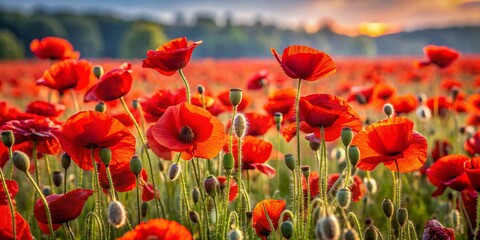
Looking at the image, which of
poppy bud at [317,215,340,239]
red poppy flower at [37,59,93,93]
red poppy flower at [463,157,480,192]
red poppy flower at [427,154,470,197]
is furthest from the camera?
red poppy flower at [37,59,93,93]

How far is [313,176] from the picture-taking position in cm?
236

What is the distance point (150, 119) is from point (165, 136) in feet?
1.91

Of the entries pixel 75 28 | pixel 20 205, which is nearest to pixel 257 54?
pixel 75 28

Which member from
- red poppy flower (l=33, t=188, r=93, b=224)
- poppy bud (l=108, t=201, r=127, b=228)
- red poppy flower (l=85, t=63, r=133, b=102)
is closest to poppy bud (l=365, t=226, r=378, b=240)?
poppy bud (l=108, t=201, r=127, b=228)

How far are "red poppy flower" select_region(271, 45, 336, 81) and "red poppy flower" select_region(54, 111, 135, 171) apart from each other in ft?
1.90

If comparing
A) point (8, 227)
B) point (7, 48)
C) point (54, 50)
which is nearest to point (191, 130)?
point (8, 227)

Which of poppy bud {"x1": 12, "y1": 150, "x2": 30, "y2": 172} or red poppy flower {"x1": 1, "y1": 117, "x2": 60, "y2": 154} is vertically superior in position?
red poppy flower {"x1": 1, "y1": 117, "x2": 60, "y2": 154}

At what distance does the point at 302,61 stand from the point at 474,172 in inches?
26.9

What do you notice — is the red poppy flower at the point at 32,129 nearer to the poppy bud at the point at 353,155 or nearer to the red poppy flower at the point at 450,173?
the poppy bud at the point at 353,155

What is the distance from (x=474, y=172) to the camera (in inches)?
66.6

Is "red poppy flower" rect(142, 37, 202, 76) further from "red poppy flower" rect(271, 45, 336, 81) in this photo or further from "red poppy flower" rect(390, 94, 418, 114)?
"red poppy flower" rect(390, 94, 418, 114)

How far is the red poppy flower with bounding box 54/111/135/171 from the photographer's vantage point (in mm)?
1601

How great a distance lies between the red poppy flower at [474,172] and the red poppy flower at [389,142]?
6.0 inches

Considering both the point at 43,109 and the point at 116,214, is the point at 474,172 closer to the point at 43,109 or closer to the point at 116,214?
the point at 116,214
